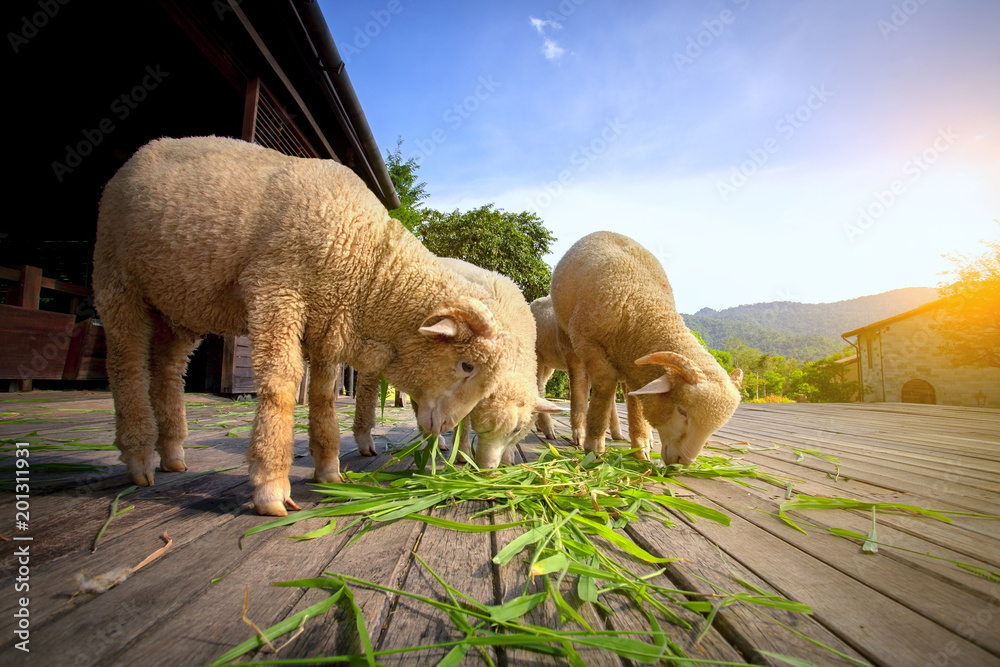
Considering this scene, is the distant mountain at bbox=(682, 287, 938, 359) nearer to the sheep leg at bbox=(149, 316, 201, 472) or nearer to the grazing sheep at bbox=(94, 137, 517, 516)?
the grazing sheep at bbox=(94, 137, 517, 516)

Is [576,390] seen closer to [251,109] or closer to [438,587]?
[438,587]

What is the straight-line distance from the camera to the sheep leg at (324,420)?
2.27 metres

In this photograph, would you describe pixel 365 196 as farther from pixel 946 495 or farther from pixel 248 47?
pixel 248 47

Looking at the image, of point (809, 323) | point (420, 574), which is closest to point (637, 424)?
point (420, 574)

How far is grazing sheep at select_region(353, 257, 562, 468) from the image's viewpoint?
259cm

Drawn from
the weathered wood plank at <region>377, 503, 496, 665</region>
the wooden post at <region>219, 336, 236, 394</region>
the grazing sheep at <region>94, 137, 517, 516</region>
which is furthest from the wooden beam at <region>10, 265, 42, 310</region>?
the weathered wood plank at <region>377, 503, 496, 665</region>

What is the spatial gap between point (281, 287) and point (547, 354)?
3.86m

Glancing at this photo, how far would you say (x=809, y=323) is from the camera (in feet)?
567

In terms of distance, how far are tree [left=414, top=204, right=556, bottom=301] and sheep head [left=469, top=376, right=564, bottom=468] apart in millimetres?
15852

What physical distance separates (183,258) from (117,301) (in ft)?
1.93

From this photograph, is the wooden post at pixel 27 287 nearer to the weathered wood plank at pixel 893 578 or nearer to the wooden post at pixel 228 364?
the wooden post at pixel 228 364

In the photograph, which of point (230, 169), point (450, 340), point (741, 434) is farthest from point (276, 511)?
point (741, 434)

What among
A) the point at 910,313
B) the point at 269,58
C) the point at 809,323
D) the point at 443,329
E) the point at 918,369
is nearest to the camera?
the point at 443,329

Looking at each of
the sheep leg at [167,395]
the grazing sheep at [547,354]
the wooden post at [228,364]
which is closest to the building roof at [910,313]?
the grazing sheep at [547,354]
